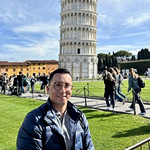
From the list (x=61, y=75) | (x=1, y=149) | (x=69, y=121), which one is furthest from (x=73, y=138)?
(x=1, y=149)

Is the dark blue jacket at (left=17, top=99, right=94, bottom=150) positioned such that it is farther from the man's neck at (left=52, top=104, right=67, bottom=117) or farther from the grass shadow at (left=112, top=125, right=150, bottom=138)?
the grass shadow at (left=112, top=125, right=150, bottom=138)

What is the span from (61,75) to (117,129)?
5.05m


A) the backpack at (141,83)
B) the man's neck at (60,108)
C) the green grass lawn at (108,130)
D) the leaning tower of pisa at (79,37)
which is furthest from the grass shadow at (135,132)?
the leaning tower of pisa at (79,37)

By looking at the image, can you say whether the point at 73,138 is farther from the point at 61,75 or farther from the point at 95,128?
the point at 95,128

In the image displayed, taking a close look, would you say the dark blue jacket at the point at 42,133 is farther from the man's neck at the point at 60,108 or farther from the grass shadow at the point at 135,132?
the grass shadow at the point at 135,132

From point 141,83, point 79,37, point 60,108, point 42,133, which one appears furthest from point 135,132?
point 79,37

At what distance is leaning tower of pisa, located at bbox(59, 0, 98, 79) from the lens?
64750 millimetres

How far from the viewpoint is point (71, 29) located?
65188 millimetres

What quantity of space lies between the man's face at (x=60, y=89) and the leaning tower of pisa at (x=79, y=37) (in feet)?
207

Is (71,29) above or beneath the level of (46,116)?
above

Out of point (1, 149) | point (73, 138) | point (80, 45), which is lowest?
point (1, 149)

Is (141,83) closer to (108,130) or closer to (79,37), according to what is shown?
(108,130)

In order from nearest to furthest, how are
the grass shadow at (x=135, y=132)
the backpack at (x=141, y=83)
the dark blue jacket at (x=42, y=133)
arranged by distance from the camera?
the dark blue jacket at (x=42, y=133)
the grass shadow at (x=135, y=132)
the backpack at (x=141, y=83)

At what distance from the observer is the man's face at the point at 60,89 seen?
7.30 ft
